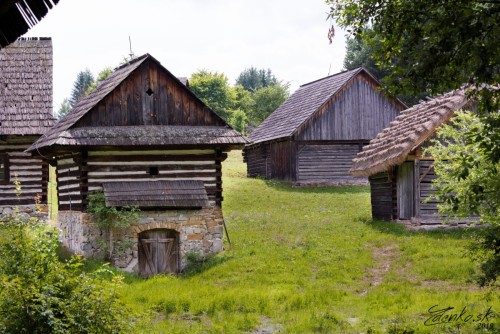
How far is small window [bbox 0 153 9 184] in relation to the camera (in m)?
24.4

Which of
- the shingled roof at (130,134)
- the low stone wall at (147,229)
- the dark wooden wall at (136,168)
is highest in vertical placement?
the shingled roof at (130,134)

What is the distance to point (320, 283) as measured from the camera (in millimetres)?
16188

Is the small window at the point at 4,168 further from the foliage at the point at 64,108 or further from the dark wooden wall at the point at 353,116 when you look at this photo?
the foliage at the point at 64,108

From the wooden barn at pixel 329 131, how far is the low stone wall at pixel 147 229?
1336 centimetres

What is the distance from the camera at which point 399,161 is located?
20.9 metres

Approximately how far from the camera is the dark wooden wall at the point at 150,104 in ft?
64.3

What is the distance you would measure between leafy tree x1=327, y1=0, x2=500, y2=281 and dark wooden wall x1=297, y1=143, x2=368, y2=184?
23279 millimetres

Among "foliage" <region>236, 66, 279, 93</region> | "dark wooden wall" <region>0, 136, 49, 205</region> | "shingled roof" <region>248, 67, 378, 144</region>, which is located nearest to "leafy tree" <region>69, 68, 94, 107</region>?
"foliage" <region>236, 66, 279, 93</region>

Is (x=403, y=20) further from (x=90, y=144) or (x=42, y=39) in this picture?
(x=42, y=39)

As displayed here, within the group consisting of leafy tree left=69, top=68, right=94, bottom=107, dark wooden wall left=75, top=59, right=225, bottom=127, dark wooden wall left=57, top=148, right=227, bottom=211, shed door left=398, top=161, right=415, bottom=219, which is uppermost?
leafy tree left=69, top=68, right=94, bottom=107

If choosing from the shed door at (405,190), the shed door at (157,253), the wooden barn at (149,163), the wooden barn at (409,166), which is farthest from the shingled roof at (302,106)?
the shed door at (157,253)

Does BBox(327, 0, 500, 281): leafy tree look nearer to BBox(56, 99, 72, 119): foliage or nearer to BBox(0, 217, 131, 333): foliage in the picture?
BBox(0, 217, 131, 333): foliage

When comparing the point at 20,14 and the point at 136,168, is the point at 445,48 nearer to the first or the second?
the point at 20,14

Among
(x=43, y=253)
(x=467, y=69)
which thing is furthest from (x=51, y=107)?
(x=467, y=69)
